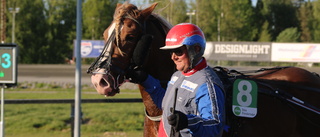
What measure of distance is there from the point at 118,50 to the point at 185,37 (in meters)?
0.92

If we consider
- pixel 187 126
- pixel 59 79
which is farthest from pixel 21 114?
pixel 59 79

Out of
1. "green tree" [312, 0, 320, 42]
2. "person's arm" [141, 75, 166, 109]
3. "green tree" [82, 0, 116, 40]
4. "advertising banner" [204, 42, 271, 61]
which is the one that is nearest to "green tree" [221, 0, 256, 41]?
"green tree" [312, 0, 320, 42]

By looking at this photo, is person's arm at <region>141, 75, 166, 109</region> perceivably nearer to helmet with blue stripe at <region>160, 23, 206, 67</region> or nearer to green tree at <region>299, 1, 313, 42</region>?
helmet with blue stripe at <region>160, 23, 206, 67</region>

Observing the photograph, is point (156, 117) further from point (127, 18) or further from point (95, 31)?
point (95, 31)

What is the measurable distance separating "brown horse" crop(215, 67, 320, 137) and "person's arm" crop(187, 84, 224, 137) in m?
0.69

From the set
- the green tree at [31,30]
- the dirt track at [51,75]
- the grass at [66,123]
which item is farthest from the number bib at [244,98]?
the green tree at [31,30]

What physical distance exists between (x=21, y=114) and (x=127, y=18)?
361 inches

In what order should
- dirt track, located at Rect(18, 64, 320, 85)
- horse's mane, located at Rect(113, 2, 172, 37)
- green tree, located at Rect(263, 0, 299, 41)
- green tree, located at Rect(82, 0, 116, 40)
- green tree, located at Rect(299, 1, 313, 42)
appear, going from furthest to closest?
1. green tree, located at Rect(263, 0, 299, 41)
2. green tree, located at Rect(299, 1, 313, 42)
3. green tree, located at Rect(82, 0, 116, 40)
4. dirt track, located at Rect(18, 64, 320, 85)
5. horse's mane, located at Rect(113, 2, 172, 37)

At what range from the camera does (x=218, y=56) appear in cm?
2561

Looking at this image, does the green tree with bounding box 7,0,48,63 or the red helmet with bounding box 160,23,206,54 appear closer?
the red helmet with bounding box 160,23,206,54

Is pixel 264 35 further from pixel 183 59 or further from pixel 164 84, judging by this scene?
pixel 183 59

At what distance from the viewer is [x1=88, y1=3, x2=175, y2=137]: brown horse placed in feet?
10.4

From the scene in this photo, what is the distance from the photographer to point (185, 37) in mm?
2502

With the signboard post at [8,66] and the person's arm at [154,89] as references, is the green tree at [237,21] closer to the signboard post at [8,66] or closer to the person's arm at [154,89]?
the signboard post at [8,66]
